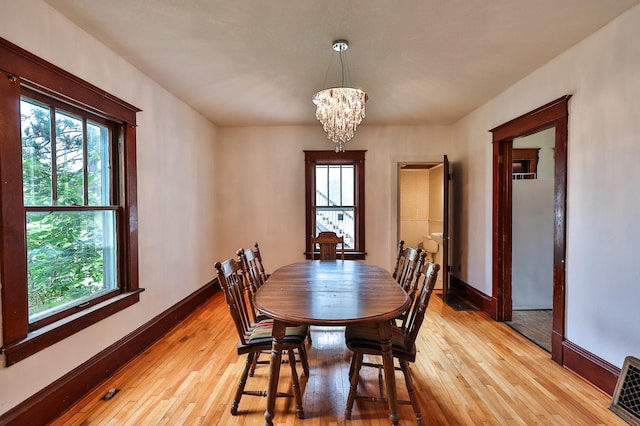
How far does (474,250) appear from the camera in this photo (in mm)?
4309

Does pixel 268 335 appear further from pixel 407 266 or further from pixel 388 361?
pixel 407 266

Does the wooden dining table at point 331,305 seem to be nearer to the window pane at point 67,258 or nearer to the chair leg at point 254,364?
the chair leg at point 254,364

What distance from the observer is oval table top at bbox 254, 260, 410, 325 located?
1788 mm

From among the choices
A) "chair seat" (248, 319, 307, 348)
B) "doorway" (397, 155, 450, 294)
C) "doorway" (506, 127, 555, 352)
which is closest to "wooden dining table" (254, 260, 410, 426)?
"chair seat" (248, 319, 307, 348)

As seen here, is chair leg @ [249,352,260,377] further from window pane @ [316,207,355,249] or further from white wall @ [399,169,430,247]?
white wall @ [399,169,430,247]

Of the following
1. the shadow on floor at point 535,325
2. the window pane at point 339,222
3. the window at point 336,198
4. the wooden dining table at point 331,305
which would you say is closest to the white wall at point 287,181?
the window at point 336,198

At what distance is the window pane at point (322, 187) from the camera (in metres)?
5.27

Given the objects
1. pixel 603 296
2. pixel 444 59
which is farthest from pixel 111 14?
pixel 603 296

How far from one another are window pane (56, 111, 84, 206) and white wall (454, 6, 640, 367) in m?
3.93

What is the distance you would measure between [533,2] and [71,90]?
3.13 metres

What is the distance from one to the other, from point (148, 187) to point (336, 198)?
9.43 feet

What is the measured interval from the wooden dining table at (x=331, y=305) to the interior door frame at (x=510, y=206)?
1.56 meters

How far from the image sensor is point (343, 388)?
2.36 meters

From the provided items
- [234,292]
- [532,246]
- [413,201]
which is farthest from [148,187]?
[413,201]
